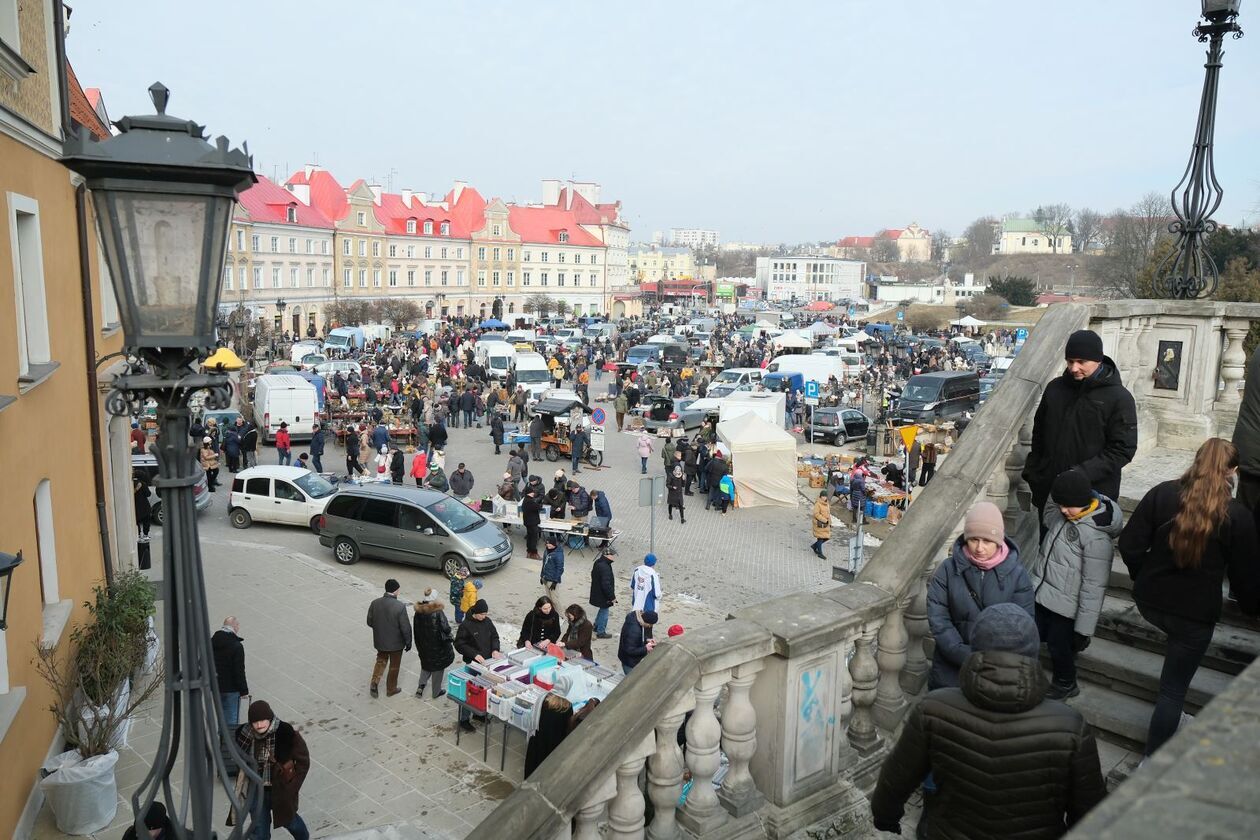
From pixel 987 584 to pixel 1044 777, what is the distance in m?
1.23

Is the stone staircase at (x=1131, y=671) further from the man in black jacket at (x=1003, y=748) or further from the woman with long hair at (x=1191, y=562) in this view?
the man in black jacket at (x=1003, y=748)

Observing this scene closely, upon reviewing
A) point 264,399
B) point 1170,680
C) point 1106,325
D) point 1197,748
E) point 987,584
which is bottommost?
point 264,399

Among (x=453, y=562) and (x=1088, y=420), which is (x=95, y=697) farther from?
(x=1088, y=420)

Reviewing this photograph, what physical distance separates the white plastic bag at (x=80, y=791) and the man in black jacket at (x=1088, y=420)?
827 cm

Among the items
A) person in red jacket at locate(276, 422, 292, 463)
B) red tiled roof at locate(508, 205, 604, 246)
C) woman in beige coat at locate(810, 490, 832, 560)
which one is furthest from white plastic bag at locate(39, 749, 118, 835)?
red tiled roof at locate(508, 205, 604, 246)

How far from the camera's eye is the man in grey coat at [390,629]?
1099cm

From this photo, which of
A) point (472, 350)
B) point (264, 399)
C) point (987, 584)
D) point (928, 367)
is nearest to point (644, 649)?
point (987, 584)

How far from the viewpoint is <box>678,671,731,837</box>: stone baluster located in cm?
340

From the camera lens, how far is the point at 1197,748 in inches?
61.8

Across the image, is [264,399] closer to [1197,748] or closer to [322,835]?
[322,835]

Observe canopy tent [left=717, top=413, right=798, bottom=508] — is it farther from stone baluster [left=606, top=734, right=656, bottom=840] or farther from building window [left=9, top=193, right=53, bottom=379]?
stone baluster [left=606, top=734, right=656, bottom=840]

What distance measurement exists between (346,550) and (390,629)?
6.72m

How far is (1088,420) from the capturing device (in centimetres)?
478

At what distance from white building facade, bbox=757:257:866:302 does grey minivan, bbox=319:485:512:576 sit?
140 meters
